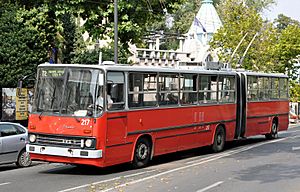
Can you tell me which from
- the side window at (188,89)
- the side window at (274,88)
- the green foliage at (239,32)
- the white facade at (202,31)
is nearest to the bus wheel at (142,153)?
the side window at (188,89)

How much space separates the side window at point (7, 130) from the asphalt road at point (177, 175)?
1038mm

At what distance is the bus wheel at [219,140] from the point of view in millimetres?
19259

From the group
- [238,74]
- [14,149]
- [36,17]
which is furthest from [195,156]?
[36,17]

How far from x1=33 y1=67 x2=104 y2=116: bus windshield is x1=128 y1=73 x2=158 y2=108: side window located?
1.30 metres

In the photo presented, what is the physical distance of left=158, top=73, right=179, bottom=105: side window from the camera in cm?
1569

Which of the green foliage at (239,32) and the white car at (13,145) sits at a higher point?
the green foliage at (239,32)

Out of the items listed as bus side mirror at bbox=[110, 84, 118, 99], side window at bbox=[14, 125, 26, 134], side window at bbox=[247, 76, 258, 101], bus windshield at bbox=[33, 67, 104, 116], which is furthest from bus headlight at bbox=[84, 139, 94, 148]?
side window at bbox=[247, 76, 258, 101]

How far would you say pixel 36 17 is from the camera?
86.0 ft

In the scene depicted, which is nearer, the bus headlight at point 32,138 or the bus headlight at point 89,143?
the bus headlight at point 89,143

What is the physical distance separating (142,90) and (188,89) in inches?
109

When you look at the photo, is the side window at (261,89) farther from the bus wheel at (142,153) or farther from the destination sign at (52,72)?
the destination sign at (52,72)

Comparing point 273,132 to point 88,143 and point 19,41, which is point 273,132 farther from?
point 88,143

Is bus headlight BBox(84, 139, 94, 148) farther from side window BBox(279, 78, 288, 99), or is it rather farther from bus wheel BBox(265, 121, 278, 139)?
side window BBox(279, 78, 288, 99)

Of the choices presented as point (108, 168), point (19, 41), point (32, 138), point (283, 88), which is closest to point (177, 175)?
point (108, 168)
